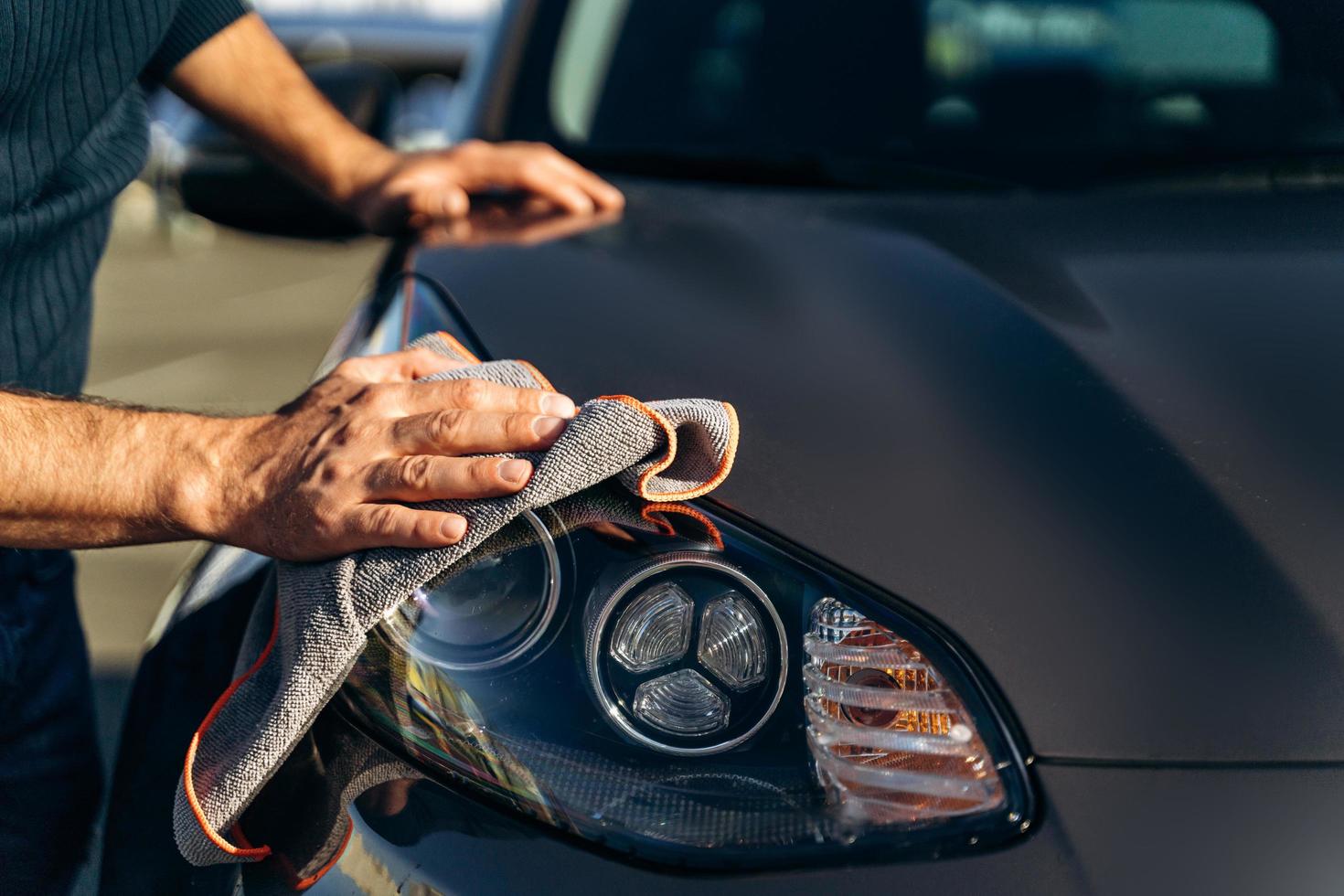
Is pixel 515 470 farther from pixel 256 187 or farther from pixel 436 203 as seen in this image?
pixel 256 187

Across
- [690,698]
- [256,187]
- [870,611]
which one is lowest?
[256,187]

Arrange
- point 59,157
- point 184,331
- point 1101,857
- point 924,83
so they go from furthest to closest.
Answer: point 184,331, point 924,83, point 59,157, point 1101,857

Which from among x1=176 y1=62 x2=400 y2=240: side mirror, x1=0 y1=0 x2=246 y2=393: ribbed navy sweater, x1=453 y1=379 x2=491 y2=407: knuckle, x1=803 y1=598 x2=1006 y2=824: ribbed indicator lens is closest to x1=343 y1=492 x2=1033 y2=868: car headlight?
x1=803 y1=598 x2=1006 y2=824: ribbed indicator lens

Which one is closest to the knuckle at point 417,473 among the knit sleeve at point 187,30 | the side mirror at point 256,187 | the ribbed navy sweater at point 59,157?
the ribbed navy sweater at point 59,157

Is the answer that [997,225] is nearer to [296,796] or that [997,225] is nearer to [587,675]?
[587,675]

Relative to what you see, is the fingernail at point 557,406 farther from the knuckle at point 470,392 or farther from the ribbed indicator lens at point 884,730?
the ribbed indicator lens at point 884,730

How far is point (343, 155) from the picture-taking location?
2.03 meters

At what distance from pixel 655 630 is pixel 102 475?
0.53m

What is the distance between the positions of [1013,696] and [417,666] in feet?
1.56

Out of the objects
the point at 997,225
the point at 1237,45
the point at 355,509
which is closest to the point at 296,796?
the point at 355,509

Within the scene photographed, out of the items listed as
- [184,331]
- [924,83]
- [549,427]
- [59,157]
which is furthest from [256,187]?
[184,331]

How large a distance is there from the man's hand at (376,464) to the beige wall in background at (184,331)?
0.60 meters

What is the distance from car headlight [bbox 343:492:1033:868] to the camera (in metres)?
1.01

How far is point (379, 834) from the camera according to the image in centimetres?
106
